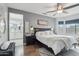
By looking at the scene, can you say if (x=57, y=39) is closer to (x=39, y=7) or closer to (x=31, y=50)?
(x=31, y=50)

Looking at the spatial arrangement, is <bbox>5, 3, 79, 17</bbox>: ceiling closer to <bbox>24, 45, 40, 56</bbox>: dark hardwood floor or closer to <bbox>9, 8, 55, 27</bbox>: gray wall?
<bbox>9, 8, 55, 27</bbox>: gray wall

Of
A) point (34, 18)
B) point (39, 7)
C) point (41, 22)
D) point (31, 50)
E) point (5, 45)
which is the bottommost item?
point (31, 50)

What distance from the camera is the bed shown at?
6.91ft

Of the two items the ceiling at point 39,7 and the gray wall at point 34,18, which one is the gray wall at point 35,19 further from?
the ceiling at point 39,7

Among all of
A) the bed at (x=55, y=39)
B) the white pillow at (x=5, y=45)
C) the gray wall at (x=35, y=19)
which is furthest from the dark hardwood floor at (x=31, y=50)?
the gray wall at (x=35, y=19)

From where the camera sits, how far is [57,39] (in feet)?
7.24

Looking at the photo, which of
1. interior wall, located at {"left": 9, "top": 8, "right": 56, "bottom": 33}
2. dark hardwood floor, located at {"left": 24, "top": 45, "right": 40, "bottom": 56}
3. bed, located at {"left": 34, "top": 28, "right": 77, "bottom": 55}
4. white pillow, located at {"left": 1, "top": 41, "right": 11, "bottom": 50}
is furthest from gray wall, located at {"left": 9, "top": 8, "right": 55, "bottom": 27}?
white pillow, located at {"left": 1, "top": 41, "right": 11, "bottom": 50}

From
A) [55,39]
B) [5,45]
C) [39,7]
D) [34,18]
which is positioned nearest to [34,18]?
[34,18]

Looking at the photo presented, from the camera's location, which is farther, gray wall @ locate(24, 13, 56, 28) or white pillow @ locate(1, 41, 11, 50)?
gray wall @ locate(24, 13, 56, 28)

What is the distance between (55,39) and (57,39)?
54 mm

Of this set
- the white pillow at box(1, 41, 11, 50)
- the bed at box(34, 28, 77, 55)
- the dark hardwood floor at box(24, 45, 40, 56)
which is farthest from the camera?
the bed at box(34, 28, 77, 55)

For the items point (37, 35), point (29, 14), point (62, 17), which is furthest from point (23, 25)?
point (62, 17)

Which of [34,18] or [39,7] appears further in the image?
[34,18]

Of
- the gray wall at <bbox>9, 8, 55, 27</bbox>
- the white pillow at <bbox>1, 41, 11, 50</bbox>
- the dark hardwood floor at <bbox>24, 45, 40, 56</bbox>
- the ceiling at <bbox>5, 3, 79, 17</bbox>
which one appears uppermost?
the ceiling at <bbox>5, 3, 79, 17</bbox>
